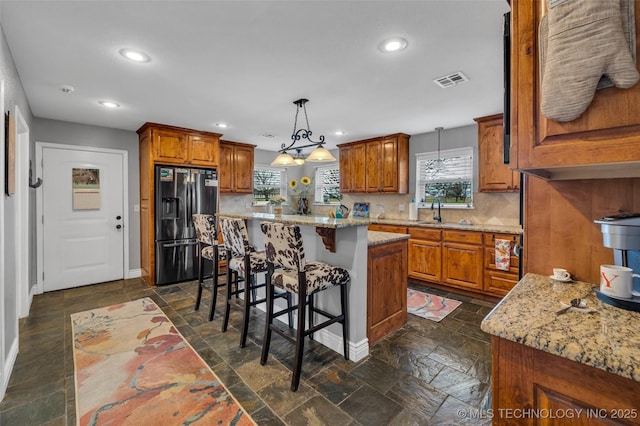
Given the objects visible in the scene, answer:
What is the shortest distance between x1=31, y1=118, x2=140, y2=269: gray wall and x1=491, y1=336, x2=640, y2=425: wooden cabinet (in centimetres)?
532

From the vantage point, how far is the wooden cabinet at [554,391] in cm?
68

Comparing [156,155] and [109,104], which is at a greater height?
[109,104]

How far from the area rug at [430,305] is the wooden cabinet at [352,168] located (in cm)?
230

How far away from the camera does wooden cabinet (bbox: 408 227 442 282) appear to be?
4.12 metres

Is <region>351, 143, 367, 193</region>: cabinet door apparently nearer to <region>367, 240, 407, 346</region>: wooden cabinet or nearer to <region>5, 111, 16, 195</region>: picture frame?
<region>367, 240, 407, 346</region>: wooden cabinet

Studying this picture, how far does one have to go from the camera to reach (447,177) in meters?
4.76

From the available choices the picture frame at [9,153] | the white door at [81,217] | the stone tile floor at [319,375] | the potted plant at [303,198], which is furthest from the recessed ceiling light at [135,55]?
the potted plant at [303,198]

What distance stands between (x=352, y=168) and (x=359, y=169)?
172 mm

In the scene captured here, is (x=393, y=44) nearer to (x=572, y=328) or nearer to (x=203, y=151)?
(x=572, y=328)

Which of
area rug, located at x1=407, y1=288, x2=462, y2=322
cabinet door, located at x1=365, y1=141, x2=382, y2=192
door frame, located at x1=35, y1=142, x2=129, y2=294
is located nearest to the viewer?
area rug, located at x1=407, y1=288, x2=462, y2=322

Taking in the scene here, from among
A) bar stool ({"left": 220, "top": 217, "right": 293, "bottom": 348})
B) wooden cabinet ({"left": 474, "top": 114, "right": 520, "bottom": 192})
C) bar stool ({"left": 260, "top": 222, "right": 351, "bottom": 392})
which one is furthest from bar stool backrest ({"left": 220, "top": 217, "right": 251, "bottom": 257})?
wooden cabinet ({"left": 474, "top": 114, "right": 520, "bottom": 192})

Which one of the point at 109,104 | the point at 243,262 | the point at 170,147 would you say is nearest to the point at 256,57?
the point at 243,262

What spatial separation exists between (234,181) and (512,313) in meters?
5.30

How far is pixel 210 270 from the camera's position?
510 centimetres
